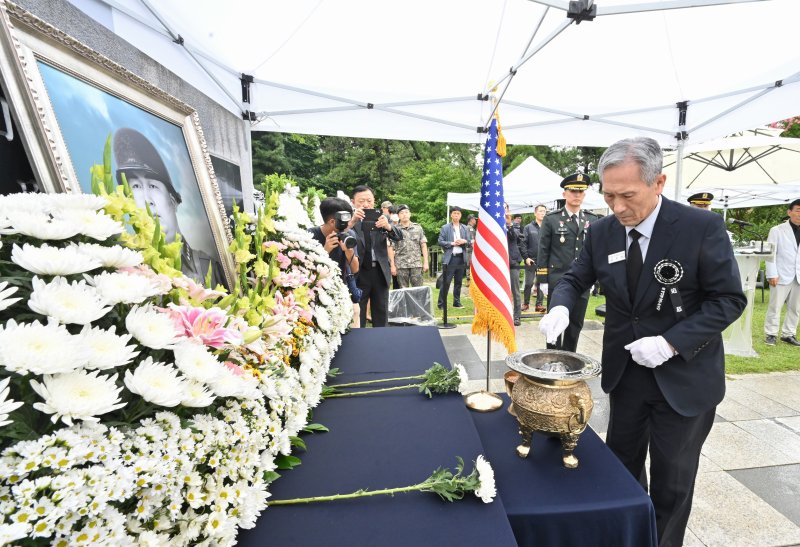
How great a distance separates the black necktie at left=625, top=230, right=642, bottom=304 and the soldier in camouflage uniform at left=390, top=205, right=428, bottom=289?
6506 mm

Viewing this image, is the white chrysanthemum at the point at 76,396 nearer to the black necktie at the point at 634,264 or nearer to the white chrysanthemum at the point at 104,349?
the white chrysanthemum at the point at 104,349

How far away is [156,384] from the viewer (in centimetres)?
75

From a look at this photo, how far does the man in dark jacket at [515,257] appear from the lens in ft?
23.1

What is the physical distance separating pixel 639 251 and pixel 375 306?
358 cm

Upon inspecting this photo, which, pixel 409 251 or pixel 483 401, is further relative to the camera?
pixel 409 251

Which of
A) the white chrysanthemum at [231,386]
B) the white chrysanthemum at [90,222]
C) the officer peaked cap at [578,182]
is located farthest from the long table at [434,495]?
the officer peaked cap at [578,182]

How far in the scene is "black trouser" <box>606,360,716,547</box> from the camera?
1.78m

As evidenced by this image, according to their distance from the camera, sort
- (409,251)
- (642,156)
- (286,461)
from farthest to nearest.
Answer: (409,251)
(642,156)
(286,461)

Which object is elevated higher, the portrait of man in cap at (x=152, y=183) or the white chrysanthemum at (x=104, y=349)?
the portrait of man in cap at (x=152, y=183)

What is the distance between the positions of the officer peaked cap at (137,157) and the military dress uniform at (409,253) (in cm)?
677

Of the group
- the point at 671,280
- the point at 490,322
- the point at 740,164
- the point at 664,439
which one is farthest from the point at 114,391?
the point at 740,164

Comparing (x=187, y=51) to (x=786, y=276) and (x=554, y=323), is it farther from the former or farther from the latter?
(x=786, y=276)

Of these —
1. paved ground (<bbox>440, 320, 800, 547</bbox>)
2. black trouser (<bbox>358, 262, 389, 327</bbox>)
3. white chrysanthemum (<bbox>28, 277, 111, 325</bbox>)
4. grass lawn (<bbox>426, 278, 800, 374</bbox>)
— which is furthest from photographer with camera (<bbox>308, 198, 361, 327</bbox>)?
grass lawn (<bbox>426, 278, 800, 374</bbox>)

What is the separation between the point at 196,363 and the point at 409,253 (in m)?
7.87
